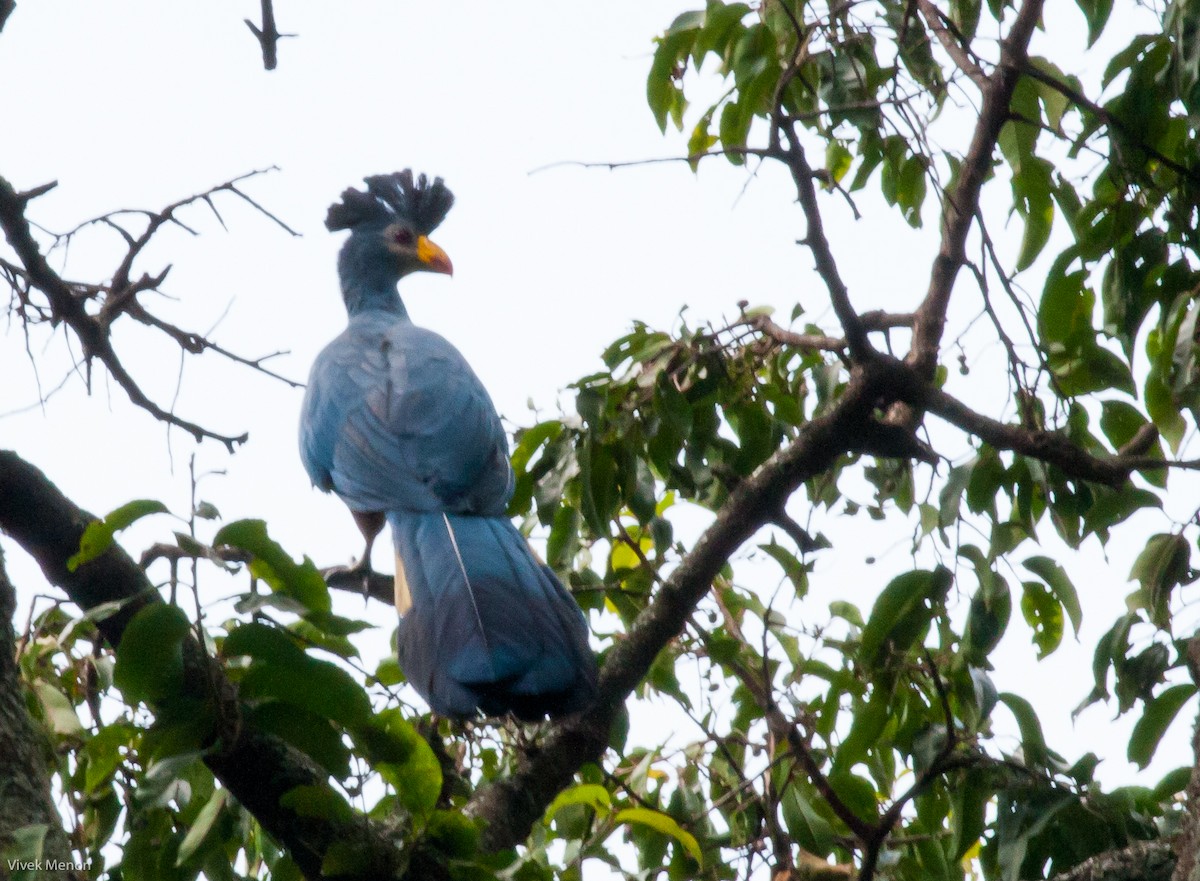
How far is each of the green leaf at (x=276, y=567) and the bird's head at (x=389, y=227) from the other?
3862 millimetres

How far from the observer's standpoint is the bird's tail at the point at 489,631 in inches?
114

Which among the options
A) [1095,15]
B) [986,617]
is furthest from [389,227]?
[986,617]

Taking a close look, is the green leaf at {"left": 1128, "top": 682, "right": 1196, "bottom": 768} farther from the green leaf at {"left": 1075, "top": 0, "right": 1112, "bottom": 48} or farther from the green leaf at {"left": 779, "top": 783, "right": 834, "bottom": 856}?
the green leaf at {"left": 1075, "top": 0, "right": 1112, "bottom": 48}

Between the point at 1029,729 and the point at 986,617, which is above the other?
the point at 986,617

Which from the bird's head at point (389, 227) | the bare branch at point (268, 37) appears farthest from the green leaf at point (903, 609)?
the bird's head at point (389, 227)

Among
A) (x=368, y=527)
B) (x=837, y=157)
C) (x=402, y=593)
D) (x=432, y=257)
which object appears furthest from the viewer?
(x=432, y=257)

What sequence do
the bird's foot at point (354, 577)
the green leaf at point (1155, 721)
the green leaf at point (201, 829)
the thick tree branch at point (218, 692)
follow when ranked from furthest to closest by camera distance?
the bird's foot at point (354, 577) < the green leaf at point (1155, 721) < the green leaf at point (201, 829) < the thick tree branch at point (218, 692)

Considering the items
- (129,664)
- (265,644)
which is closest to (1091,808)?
(265,644)

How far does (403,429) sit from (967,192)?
1.91 meters

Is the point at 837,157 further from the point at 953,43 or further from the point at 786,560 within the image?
the point at 786,560

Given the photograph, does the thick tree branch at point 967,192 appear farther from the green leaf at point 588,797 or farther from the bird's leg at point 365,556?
the bird's leg at point 365,556

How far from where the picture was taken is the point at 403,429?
4234 millimetres

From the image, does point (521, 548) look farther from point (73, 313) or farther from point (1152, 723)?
point (1152, 723)

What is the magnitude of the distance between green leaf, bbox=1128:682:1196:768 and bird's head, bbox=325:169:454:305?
159 inches
